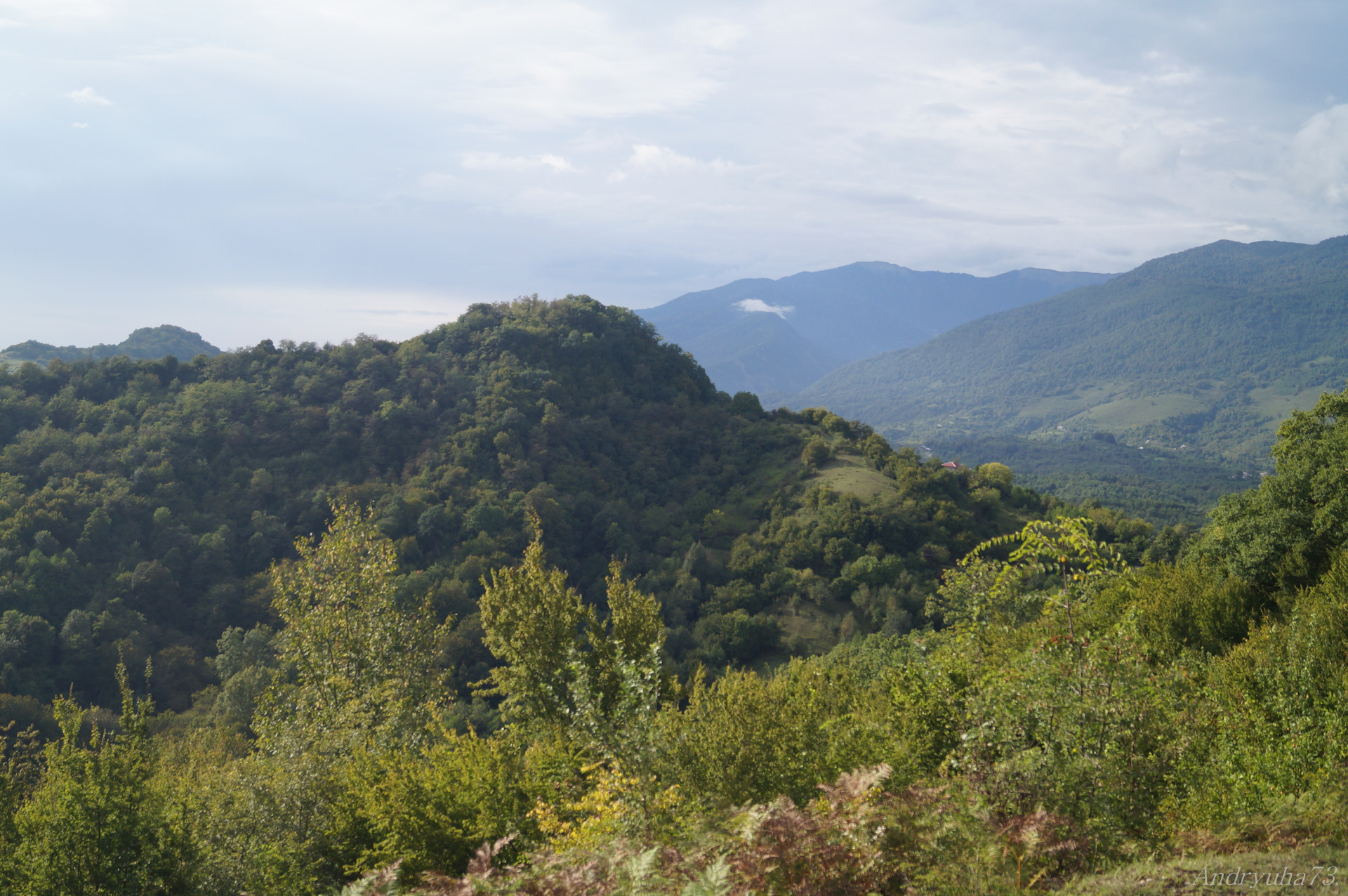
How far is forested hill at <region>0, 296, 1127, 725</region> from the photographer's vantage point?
40.6m

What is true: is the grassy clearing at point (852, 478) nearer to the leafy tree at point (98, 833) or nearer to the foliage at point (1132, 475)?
the foliage at point (1132, 475)

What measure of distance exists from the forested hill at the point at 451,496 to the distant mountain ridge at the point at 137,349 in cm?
3516

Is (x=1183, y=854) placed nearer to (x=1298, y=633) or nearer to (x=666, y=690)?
(x=1298, y=633)

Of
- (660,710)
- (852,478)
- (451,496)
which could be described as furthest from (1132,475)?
(660,710)

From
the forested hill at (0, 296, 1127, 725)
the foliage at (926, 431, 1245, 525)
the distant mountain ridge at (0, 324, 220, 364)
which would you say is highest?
the distant mountain ridge at (0, 324, 220, 364)

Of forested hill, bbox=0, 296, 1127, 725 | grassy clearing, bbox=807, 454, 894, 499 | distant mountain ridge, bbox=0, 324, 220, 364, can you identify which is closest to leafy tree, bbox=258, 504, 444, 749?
forested hill, bbox=0, 296, 1127, 725

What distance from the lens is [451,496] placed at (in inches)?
2133

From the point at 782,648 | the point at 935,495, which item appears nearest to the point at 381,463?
the point at 782,648

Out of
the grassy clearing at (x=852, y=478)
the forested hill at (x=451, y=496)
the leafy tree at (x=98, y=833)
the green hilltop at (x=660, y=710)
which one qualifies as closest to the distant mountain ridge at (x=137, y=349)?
the forested hill at (x=451, y=496)

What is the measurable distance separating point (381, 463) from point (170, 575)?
18.2m

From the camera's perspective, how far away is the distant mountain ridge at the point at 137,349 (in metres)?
87.4

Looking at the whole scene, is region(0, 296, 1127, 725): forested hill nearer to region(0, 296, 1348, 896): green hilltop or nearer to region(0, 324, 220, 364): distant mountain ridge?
region(0, 296, 1348, 896): green hilltop

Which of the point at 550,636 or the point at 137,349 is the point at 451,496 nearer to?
the point at 550,636

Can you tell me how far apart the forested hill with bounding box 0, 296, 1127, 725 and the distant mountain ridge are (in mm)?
35156
